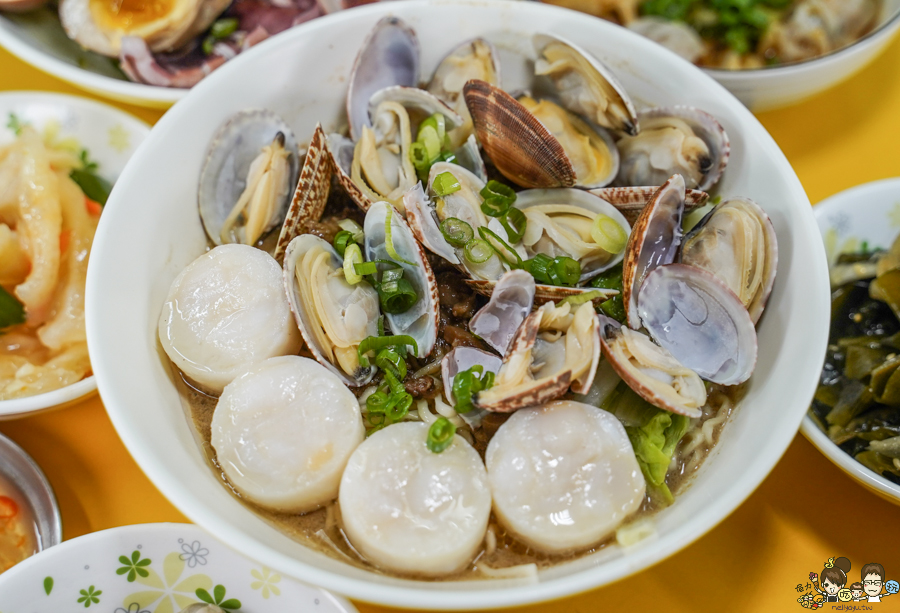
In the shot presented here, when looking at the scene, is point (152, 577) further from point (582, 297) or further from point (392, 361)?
point (582, 297)

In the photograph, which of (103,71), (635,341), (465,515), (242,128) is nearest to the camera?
(465,515)

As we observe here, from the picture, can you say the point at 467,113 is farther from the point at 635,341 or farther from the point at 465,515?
the point at 465,515

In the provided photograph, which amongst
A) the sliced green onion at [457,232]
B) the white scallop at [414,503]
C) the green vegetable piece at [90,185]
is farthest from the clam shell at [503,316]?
the green vegetable piece at [90,185]

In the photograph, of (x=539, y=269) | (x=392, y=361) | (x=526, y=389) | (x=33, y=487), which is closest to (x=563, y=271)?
(x=539, y=269)

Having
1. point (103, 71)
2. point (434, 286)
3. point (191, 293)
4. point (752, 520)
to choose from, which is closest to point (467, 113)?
point (434, 286)

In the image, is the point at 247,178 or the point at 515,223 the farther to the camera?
the point at 247,178

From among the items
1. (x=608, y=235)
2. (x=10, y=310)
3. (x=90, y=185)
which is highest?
(x=608, y=235)
